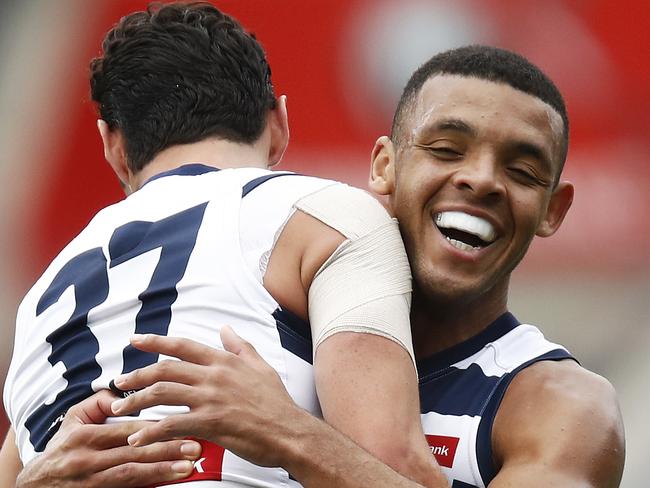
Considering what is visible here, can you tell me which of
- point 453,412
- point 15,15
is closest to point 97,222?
point 453,412

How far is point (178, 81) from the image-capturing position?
8.81 feet

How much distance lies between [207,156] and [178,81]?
210 millimetres

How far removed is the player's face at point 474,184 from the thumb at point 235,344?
24.2 inches

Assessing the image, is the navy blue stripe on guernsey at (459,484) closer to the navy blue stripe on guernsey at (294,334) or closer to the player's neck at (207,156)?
the navy blue stripe on guernsey at (294,334)

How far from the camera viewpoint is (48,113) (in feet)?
17.7

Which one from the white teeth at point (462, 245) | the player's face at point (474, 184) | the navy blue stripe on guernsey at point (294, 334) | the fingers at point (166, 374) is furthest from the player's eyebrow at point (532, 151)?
the fingers at point (166, 374)

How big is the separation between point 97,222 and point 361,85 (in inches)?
115

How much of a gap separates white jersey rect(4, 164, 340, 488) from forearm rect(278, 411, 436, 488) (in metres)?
0.09

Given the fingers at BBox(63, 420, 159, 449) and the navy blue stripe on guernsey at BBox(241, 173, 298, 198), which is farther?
the navy blue stripe on guernsey at BBox(241, 173, 298, 198)

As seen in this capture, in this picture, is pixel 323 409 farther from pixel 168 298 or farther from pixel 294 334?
pixel 168 298

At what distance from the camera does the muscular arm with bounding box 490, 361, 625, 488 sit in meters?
2.36

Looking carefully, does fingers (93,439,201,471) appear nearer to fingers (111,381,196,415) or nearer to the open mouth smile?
fingers (111,381,196,415)

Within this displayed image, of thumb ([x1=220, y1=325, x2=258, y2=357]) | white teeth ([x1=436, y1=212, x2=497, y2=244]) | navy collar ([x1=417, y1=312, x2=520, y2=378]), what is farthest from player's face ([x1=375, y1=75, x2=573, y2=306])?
thumb ([x1=220, y1=325, x2=258, y2=357])

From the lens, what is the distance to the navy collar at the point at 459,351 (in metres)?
2.70
